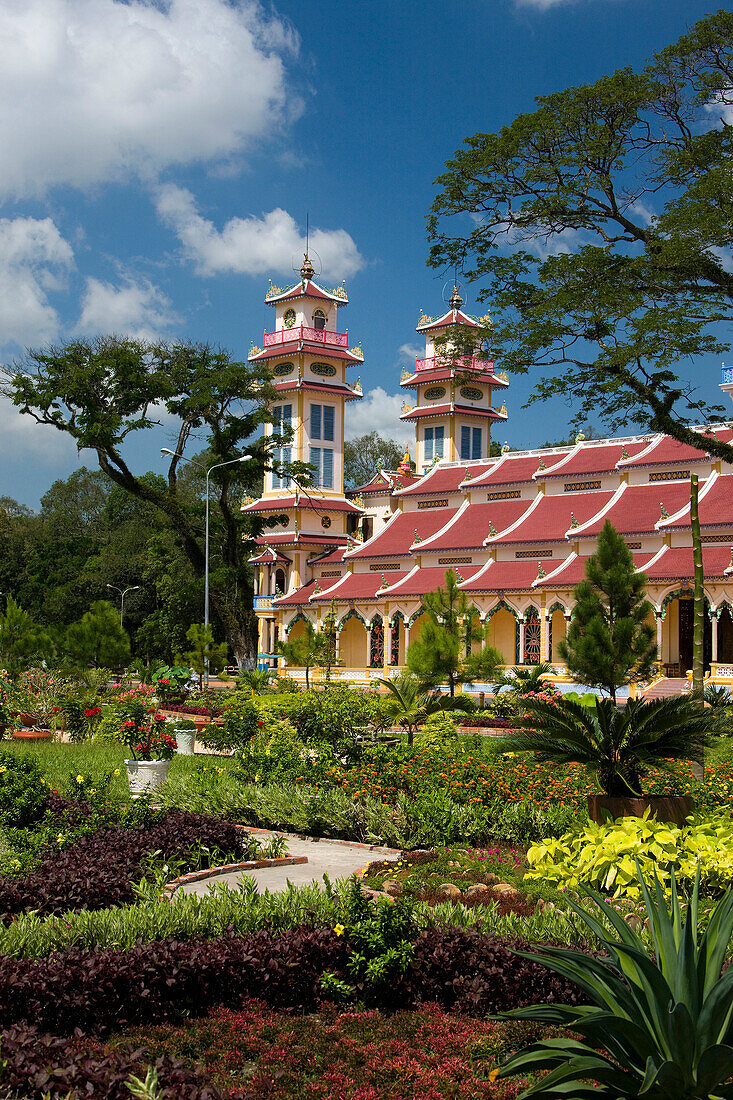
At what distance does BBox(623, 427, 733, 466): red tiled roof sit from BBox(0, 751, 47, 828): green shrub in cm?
2877

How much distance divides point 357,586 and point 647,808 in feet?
114

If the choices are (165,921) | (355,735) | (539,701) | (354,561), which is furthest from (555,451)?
(165,921)

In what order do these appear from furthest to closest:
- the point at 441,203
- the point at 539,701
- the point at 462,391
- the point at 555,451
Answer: the point at 462,391 < the point at 555,451 < the point at 441,203 < the point at 539,701

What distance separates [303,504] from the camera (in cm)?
4841

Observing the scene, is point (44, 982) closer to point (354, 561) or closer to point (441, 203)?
point (441, 203)

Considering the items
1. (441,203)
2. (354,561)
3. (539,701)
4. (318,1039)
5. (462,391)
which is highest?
(462,391)

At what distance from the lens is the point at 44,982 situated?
16.8 ft

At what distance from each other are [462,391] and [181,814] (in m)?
43.2

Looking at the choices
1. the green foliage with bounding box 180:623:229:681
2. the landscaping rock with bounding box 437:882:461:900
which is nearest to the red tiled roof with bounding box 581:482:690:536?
the green foliage with bounding box 180:623:229:681

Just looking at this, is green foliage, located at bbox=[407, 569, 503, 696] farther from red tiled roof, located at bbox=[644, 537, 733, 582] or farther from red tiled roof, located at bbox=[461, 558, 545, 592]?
red tiled roof, located at bbox=[461, 558, 545, 592]

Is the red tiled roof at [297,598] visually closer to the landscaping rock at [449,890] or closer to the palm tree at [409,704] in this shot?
the palm tree at [409,704]

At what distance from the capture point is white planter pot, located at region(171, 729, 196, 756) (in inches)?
733

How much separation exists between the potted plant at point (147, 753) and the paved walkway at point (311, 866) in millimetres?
2657

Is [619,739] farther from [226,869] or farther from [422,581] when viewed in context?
[422,581]
